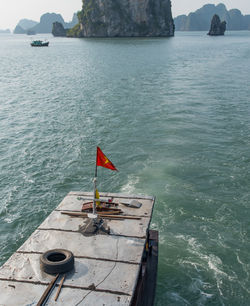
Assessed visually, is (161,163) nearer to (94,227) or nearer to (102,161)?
(102,161)

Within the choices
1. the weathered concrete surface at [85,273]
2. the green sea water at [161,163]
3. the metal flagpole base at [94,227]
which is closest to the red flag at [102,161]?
the metal flagpole base at [94,227]

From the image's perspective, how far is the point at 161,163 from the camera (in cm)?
3180

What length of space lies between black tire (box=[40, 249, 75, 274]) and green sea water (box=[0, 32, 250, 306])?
724 centimetres

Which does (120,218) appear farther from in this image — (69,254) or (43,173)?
(43,173)

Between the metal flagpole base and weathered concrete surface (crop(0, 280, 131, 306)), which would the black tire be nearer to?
weathered concrete surface (crop(0, 280, 131, 306))

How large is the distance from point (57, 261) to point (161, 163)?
801 inches

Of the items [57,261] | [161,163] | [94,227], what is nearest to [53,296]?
[57,261]

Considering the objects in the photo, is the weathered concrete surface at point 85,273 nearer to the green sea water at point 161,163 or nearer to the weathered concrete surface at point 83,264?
the weathered concrete surface at point 83,264

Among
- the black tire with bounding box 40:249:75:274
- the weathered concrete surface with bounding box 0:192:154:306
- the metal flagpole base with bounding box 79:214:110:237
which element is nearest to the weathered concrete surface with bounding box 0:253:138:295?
the weathered concrete surface with bounding box 0:192:154:306

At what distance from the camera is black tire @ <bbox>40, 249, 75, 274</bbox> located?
12.1m

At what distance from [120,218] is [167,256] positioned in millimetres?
6356

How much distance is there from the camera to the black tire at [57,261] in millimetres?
12080

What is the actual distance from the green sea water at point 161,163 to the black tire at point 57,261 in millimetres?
7237

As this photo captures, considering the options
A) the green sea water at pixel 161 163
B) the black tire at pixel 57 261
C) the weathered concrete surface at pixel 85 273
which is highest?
the black tire at pixel 57 261
